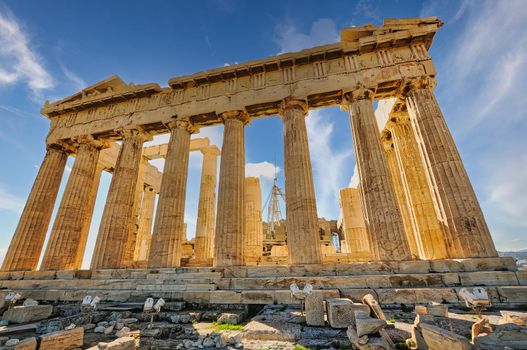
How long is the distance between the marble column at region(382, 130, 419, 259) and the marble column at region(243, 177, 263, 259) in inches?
373

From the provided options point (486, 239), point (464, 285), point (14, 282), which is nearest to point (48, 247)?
point (14, 282)

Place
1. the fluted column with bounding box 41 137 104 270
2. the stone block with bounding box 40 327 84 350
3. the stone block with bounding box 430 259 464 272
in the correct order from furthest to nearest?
the fluted column with bounding box 41 137 104 270, the stone block with bounding box 430 259 464 272, the stone block with bounding box 40 327 84 350

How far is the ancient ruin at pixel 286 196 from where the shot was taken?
28.9 ft

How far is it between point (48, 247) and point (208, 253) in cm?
897

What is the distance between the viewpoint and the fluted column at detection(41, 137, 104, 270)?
1365 centimetres

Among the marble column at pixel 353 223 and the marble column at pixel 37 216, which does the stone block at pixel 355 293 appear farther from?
the marble column at pixel 37 216

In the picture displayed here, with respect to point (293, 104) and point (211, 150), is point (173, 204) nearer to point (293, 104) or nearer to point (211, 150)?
point (211, 150)

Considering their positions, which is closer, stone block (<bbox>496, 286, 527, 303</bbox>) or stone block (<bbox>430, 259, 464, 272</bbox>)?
stone block (<bbox>496, 286, 527, 303</bbox>)

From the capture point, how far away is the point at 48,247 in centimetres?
1371

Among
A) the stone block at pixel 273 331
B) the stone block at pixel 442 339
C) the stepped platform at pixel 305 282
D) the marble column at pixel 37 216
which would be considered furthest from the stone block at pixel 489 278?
the marble column at pixel 37 216

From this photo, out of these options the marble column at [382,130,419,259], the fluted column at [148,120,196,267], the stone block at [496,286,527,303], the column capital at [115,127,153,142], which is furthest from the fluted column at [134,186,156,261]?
the stone block at [496,286,527,303]

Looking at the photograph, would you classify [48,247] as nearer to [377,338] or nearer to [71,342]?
[71,342]

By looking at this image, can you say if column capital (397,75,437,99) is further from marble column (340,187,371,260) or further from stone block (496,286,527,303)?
stone block (496,286,527,303)

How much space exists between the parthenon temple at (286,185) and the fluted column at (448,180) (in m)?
0.05
